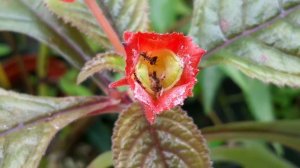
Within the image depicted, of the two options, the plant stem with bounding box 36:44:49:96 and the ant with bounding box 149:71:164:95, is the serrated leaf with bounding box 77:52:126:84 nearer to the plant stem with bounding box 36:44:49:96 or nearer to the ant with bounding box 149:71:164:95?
the ant with bounding box 149:71:164:95

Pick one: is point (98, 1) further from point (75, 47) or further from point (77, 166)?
point (77, 166)

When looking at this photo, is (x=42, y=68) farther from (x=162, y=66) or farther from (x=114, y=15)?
(x=162, y=66)

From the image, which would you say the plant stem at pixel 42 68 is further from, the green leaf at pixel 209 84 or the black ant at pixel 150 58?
the black ant at pixel 150 58

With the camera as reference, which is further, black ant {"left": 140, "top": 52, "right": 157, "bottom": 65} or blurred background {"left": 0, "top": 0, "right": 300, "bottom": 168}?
blurred background {"left": 0, "top": 0, "right": 300, "bottom": 168}

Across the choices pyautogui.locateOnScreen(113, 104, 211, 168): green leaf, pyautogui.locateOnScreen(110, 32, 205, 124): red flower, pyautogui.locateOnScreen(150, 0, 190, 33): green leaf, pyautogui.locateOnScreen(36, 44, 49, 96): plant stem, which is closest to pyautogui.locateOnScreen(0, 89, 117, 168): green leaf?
pyautogui.locateOnScreen(113, 104, 211, 168): green leaf

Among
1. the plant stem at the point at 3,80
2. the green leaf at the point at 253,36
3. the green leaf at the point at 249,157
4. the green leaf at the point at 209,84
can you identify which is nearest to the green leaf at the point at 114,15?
the green leaf at the point at 253,36

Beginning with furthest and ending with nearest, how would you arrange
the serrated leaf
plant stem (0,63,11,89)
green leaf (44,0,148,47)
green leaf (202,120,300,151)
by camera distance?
plant stem (0,63,11,89) < green leaf (202,120,300,151) < green leaf (44,0,148,47) < the serrated leaf
